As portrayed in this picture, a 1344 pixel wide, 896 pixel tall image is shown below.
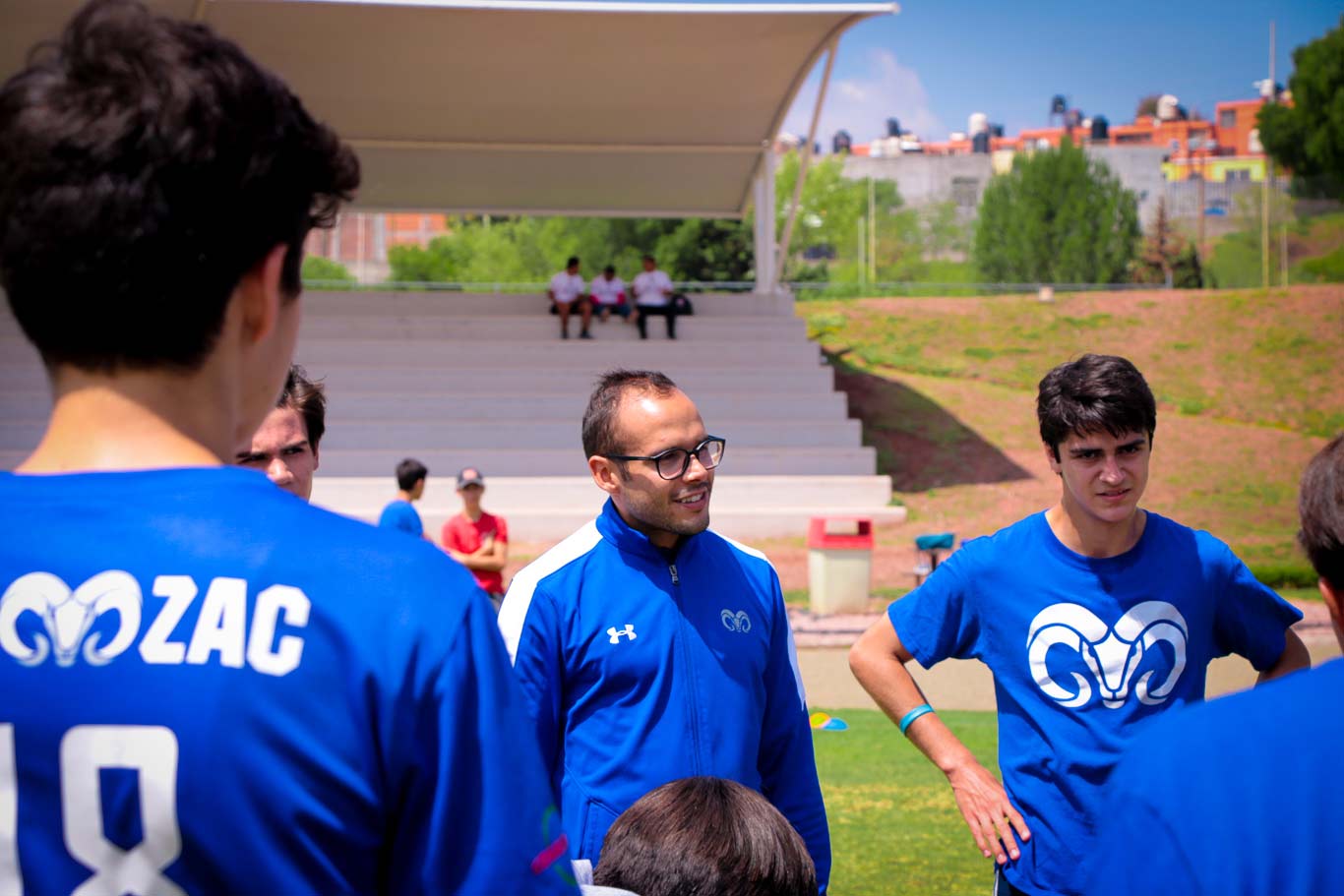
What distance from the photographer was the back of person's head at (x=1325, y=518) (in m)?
1.55

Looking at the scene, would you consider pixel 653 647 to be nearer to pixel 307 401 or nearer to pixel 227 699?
pixel 307 401

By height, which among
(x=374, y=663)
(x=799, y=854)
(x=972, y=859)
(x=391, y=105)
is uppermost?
(x=391, y=105)

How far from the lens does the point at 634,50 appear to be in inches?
890

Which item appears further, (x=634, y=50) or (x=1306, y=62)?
(x=1306, y=62)

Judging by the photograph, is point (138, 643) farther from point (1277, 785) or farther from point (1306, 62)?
point (1306, 62)

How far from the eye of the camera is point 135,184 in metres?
1.28

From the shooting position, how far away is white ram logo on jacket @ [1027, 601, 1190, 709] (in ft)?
11.3

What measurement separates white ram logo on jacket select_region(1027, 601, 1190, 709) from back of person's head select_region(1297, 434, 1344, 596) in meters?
1.90

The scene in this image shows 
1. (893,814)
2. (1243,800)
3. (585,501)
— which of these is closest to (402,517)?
(893,814)

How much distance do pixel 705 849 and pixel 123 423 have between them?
1.27 m

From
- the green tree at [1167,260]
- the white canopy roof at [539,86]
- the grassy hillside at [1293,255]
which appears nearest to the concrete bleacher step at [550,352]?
the white canopy roof at [539,86]

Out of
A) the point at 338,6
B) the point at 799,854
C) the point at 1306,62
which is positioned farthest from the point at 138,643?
the point at 1306,62

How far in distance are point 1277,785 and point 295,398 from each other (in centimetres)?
255

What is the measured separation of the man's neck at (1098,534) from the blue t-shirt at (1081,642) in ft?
0.08
